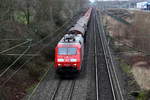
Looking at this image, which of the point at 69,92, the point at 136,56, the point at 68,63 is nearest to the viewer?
the point at 69,92

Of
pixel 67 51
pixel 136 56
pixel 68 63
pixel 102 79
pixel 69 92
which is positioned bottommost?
pixel 69 92

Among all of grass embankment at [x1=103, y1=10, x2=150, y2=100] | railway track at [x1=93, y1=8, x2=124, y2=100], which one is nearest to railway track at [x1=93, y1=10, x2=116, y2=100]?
railway track at [x1=93, y1=8, x2=124, y2=100]

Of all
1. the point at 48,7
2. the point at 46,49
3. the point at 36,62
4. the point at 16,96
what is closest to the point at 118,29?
the point at 48,7

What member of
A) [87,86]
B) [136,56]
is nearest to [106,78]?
[87,86]

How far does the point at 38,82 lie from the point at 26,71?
1713 millimetres

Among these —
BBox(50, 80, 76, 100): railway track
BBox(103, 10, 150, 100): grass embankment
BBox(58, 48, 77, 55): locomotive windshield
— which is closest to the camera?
BBox(50, 80, 76, 100): railway track

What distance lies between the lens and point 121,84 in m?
21.8

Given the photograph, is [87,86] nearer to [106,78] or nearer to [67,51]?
[106,78]

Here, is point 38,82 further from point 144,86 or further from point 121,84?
point 144,86

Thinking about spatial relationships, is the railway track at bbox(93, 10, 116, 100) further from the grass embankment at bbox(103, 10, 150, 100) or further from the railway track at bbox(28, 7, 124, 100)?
the grass embankment at bbox(103, 10, 150, 100)

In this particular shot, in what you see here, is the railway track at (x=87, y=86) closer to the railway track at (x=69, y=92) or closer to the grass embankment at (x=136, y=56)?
the railway track at (x=69, y=92)

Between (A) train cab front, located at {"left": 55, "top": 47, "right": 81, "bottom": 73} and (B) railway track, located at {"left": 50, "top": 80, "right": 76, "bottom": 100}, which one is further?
(A) train cab front, located at {"left": 55, "top": 47, "right": 81, "bottom": 73}

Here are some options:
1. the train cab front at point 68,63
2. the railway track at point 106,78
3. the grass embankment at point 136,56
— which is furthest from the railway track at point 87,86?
the grass embankment at point 136,56

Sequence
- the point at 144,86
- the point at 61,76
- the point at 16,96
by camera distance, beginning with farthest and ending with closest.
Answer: the point at 61,76, the point at 144,86, the point at 16,96
